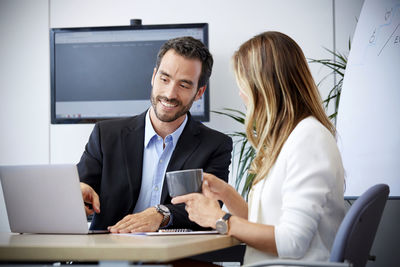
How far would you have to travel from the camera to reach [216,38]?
3928mm

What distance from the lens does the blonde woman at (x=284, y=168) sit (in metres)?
1.53

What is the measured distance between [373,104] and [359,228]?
1.69m

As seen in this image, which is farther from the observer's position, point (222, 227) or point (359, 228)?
point (222, 227)

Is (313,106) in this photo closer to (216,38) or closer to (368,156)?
(368,156)

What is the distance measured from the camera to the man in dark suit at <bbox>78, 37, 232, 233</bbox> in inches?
91.9

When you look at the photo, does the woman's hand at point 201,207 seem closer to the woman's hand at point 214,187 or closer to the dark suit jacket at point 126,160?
the woman's hand at point 214,187

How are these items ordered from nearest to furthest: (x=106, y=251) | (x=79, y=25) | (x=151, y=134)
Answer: (x=106, y=251)
(x=151, y=134)
(x=79, y=25)

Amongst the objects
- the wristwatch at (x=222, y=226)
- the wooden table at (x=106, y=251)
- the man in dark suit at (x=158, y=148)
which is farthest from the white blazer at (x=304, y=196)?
the man in dark suit at (x=158, y=148)

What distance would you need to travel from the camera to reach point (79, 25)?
411cm

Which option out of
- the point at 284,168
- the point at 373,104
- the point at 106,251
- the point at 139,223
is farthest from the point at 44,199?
the point at 373,104

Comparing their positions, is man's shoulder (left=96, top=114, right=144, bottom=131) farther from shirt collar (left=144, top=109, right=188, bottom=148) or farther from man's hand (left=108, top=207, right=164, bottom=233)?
man's hand (left=108, top=207, right=164, bottom=233)

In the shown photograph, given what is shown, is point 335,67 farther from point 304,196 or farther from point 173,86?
point 304,196

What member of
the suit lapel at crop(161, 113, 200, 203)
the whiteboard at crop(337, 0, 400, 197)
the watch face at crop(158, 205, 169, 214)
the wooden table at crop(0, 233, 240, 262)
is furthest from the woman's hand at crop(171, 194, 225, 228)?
the whiteboard at crop(337, 0, 400, 197)

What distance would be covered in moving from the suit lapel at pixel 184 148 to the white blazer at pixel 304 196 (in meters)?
0.74
